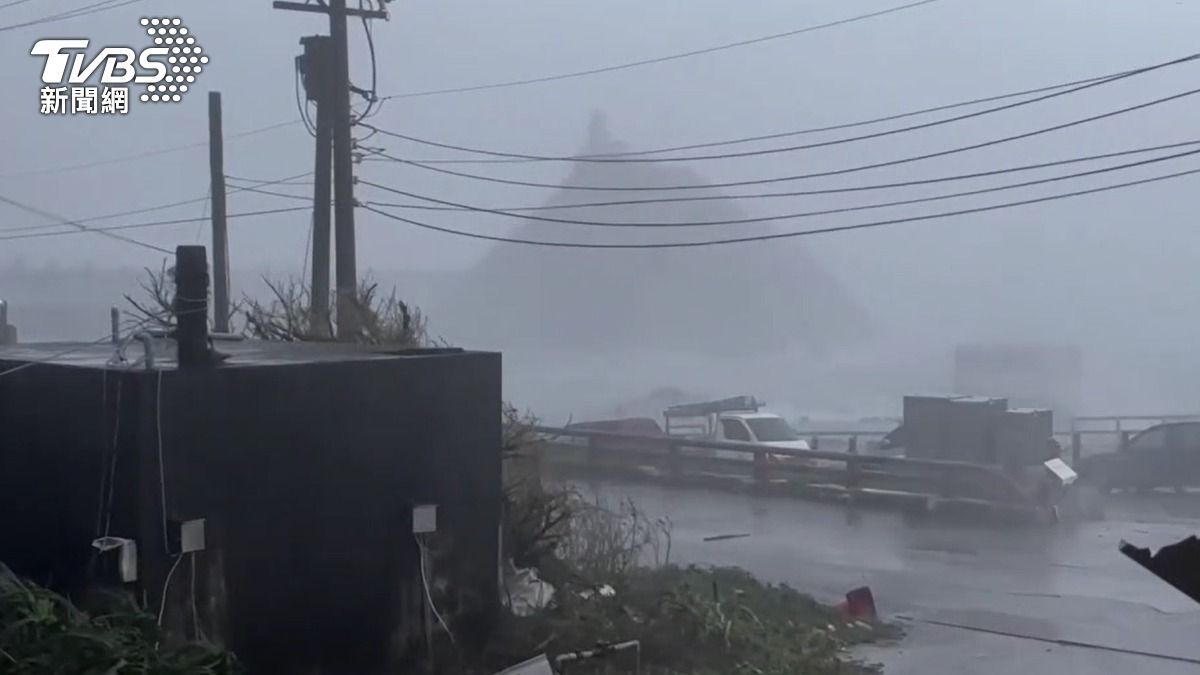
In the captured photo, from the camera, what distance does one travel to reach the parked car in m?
30.1

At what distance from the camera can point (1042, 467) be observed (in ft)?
87.0

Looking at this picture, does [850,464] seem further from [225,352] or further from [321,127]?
[225,352]

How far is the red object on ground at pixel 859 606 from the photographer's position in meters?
16.5

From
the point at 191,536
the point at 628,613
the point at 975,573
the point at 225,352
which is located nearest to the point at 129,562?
the point at 191,536

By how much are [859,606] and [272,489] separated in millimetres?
8017

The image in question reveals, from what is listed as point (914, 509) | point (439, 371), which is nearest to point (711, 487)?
point (914, 509)

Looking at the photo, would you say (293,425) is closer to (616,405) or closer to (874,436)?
(874,436)

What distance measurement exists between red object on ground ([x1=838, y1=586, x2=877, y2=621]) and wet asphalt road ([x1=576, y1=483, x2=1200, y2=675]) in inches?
17.6

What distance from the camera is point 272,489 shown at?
33.3 feet

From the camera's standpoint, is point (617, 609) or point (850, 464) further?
point (850, 464)

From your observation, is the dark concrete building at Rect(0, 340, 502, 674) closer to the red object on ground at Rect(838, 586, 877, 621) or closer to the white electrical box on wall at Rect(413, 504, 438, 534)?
the white electrical box on wall at Rect(413, 504, 438, 534)

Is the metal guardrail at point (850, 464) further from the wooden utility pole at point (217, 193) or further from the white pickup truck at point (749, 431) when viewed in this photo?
the wooden utility pole at point (217, 193)

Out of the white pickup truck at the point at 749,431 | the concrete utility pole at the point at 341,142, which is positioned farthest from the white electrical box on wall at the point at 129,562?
the white pickup truck at the point at 749,431

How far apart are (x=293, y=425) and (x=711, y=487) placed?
19.8 m
